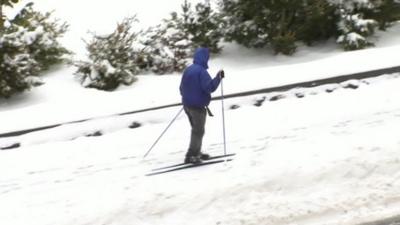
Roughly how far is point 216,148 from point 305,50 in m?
6.49

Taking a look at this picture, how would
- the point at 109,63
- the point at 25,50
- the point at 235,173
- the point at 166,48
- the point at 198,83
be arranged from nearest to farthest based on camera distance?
the point at 235,173 < the point at 198,83 < the point at 25,50 < the point at 109,63 < the point at 166,48

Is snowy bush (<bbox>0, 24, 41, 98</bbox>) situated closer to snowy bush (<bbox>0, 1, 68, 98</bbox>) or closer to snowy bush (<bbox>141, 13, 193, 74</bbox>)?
snowy bush (<bbox>0, 1, 68, 98</bbox>)

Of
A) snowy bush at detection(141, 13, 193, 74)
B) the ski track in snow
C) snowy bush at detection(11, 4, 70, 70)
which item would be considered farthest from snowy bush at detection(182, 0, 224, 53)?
the ski track in snow

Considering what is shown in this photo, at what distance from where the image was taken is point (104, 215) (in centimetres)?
654

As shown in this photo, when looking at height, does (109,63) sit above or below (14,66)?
below

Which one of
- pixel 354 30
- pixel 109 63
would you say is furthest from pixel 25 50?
pixel 354 30

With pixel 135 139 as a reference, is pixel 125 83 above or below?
above

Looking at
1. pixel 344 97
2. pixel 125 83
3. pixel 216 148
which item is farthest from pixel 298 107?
pixel 125 83

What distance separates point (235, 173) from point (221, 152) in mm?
1053

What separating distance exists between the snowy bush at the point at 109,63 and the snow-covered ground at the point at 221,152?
0.89ft

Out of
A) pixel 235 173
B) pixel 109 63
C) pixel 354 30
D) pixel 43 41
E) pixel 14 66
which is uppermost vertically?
pixel 43 41

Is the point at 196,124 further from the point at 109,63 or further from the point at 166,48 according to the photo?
the point at 166,48

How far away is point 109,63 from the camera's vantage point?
11781 mm

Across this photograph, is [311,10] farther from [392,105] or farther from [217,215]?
[217,215]
